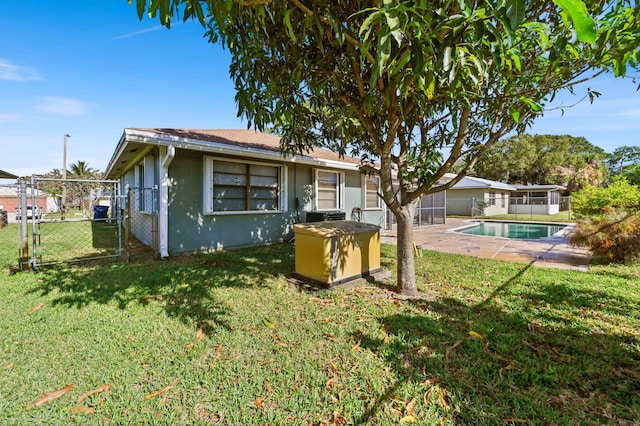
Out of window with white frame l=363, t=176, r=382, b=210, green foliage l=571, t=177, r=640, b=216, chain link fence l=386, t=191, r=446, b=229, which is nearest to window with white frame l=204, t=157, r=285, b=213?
window with white frame l=363, t=176, r=382, b=210

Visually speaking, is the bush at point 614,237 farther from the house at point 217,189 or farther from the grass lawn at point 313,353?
the house at point 217,189

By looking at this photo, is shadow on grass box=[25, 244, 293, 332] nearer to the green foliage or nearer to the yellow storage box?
the yellow storage box

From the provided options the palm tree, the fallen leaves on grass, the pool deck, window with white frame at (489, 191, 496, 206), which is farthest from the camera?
the palm tree

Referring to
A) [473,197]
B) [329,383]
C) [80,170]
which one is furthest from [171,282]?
[80,170]

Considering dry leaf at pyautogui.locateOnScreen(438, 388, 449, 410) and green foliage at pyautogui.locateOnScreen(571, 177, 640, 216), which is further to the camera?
green foliage at pyautogui.locateOnScreen(571, 177, 640, 216)

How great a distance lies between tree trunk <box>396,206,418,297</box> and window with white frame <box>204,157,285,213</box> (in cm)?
509

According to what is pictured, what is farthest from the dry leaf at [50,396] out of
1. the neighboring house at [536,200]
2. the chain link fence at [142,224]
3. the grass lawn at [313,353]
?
the neighboring house at [536,200]

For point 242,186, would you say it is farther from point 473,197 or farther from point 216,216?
point 473,197

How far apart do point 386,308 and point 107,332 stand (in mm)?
3316

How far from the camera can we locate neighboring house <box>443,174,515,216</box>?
74.5ft

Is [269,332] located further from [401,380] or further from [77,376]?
[77,376]

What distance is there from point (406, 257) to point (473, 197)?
2235 cm

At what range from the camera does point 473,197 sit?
23.4 m

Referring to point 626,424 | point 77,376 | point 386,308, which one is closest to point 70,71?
point 77,376
